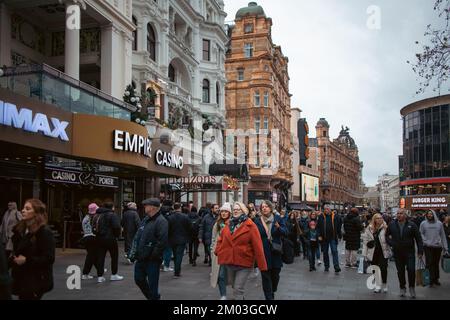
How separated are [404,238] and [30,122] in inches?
394

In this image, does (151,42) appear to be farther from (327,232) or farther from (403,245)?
(403,245)

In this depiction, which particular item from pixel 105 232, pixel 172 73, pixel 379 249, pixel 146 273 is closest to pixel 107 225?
pixel 105 232

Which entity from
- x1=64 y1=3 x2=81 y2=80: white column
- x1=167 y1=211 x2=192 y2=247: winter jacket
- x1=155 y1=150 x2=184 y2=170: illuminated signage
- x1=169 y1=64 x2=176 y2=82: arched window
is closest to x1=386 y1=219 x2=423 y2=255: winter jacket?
x1=167 y1=211 x2=192 y2=247: winter jacket

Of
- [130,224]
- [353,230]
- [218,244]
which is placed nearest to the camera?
[218,244]

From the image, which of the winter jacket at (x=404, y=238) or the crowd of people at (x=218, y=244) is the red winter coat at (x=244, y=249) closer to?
the crowd of people at (x=218, y=244)

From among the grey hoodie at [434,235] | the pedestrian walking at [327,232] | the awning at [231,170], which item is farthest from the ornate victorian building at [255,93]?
the grey hoodie at [434,235]

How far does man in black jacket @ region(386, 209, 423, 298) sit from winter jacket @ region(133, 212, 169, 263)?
17.1 ft

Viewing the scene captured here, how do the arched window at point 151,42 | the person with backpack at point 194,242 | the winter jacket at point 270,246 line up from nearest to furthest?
the winter jacket at point 270,246, the person with backpack at point 194,242, the arched window at point 151,42

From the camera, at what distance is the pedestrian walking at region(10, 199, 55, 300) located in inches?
214

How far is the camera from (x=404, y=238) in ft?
32.9

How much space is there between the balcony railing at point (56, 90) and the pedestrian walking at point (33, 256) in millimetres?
9121

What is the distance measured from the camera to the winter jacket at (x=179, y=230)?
12.5 m
